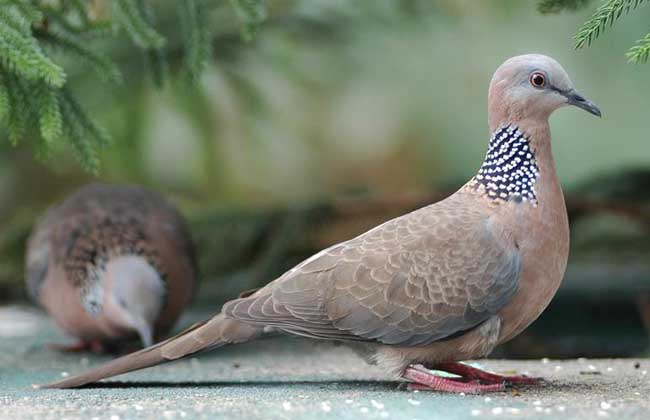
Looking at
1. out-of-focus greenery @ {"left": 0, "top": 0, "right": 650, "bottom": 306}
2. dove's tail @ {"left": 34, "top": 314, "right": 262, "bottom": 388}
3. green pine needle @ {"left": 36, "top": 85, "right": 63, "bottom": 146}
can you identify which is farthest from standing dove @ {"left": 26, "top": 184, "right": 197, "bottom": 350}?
green pine needle @ {"left": 36, "top": 85, "right": 63, "bottom": 146}

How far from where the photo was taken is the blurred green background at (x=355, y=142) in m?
7.28

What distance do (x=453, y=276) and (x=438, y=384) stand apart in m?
0.43

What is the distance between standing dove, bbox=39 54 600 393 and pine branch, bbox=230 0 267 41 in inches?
45.7

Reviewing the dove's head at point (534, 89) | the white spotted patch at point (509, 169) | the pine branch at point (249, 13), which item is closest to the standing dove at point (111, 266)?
the pine branch at point (249, 13)

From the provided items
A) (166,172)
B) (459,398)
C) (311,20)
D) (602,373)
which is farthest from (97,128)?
(166,172)

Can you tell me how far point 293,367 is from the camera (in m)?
5.29

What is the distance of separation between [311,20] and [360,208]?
146 centimetres

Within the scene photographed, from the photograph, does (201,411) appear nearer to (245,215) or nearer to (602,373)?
(602,373)

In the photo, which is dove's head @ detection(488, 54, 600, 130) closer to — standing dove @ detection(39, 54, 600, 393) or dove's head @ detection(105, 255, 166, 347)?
standing dove @ detection(39, 54, 600, 393)

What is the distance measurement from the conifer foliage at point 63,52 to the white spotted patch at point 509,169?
1.29 meters

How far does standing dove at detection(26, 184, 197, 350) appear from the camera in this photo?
5480 millimetres

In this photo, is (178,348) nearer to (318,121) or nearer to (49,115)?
(49,115)

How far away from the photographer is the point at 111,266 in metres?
5.57

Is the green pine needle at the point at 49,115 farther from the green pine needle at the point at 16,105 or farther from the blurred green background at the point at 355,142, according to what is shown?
the blurred green background at the point at 355,142
